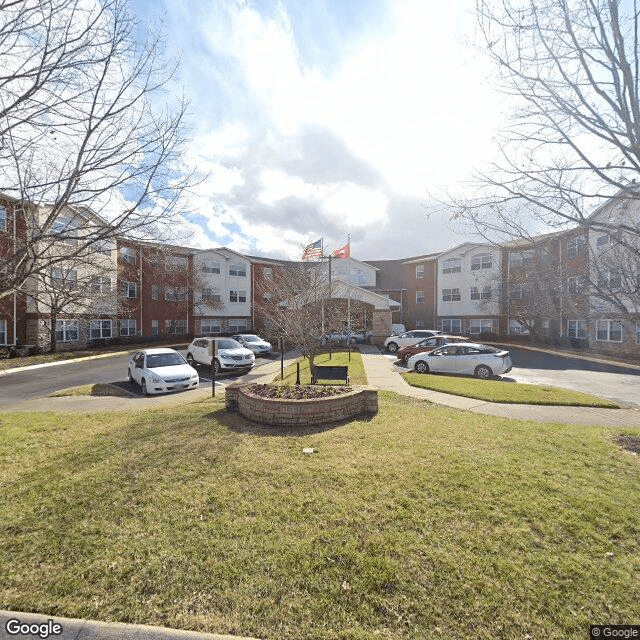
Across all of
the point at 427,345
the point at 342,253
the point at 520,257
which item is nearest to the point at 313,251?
the point at 342,253

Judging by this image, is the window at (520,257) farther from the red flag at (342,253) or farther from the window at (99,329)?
the window at (99,329)

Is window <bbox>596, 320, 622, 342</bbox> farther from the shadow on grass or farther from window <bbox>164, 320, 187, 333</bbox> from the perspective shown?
window <bbox>164, 320, 187, 333</bbox>

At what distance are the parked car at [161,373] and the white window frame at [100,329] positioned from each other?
19.0 m

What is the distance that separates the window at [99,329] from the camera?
28250 millimetres

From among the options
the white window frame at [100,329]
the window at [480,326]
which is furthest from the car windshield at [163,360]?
the window at [480,326]

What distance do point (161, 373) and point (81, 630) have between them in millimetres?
10125

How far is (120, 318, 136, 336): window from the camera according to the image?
103 feet

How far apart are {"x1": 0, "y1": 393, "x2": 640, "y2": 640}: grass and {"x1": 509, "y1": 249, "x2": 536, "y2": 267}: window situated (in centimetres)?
2809

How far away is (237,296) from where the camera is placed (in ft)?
126

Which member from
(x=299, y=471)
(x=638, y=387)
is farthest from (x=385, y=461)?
(x=638, y=387)

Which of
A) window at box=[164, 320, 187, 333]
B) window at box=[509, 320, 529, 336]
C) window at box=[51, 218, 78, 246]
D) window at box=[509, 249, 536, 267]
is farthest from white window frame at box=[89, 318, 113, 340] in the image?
window at box=[509, 320, 529, 336]

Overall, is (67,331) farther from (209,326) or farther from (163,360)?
(163,360)

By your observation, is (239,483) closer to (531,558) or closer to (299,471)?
(299,471)

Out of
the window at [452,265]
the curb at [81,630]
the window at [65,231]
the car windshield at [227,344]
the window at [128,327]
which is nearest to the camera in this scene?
the curb at [81,630]
